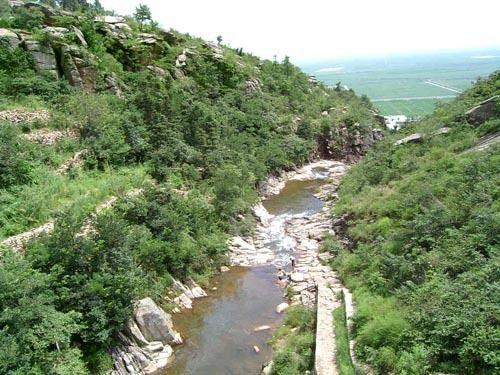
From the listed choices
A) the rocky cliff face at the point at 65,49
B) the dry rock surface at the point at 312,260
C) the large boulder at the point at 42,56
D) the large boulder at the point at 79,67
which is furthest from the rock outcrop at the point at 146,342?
the large boulder at the point at 42,56

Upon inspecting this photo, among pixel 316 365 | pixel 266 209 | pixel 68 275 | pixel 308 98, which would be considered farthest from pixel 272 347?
pixel 308 98

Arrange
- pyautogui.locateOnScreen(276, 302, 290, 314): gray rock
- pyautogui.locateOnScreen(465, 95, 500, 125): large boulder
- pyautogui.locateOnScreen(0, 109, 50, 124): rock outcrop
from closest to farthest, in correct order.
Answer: pyautogui.locateOnScreen(276, 302, 290, 314): gray rock
pyautogui.locateOnScreen(0, 109, 50, 124): rock outcrop
pyautogui.locateOnScreen(465, 95, 500, 125): large boulder

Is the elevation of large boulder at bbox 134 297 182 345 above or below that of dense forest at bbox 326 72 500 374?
below

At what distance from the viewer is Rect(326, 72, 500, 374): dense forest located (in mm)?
11266

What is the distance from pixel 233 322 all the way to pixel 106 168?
38.9 feet

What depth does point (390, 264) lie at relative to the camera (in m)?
17.2

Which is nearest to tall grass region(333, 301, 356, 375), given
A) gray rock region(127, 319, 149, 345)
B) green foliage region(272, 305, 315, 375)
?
green foliage region(272, 305, 315, 375)

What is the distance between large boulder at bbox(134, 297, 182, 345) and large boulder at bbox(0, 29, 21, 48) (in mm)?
21137

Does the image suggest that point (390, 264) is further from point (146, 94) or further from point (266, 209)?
point (146, 94)

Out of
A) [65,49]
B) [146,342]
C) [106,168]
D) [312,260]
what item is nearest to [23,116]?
[106,168]

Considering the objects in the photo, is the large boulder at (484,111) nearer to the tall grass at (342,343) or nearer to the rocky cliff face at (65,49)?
the tall grass at (342,343)

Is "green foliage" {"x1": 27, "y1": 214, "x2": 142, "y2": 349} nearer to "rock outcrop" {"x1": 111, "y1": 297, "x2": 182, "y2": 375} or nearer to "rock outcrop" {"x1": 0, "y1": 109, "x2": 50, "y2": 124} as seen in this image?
"rock outcrop" {"x1": 111, "y1": 297, "x2": 182, "y2": 375}

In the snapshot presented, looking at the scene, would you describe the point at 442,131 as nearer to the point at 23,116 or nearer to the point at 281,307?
the point at 281,307

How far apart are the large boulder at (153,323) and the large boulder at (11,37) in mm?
21137
